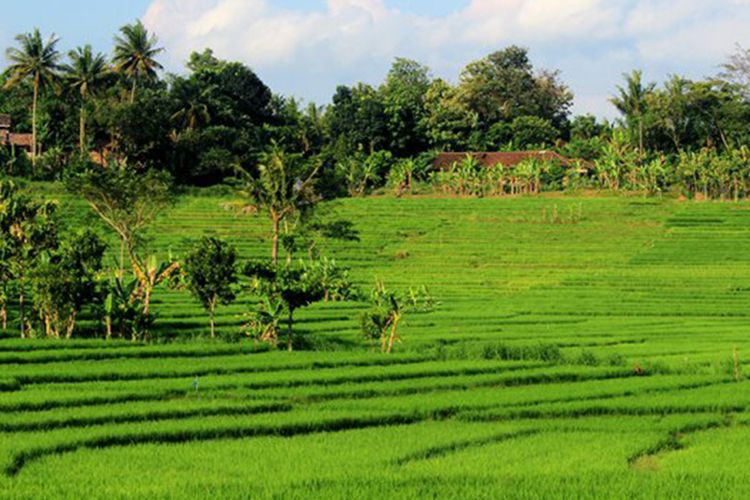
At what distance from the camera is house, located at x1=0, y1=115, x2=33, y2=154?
7331cm

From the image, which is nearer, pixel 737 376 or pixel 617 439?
pixel 617 439

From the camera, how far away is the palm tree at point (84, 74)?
2662 inches

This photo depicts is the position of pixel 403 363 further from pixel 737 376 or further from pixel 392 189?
pixel 392 189

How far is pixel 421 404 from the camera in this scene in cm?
2109

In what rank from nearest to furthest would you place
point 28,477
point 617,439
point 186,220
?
1. point 28,477
2. point 617,439
3. point 186,220

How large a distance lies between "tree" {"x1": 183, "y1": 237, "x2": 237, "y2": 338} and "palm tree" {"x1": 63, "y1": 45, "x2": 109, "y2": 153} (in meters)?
39.0

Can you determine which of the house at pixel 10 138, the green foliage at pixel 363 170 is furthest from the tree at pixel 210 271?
the house at pixel 10 138

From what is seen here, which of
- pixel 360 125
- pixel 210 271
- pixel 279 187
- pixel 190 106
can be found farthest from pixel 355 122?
pixel 210 271

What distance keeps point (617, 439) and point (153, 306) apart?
21.3 metres

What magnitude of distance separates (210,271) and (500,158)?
2066 inches

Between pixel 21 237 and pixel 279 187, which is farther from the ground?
pixel 279 187

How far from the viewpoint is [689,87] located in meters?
79.0

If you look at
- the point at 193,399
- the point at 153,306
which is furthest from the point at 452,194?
Result: the point at 193,399

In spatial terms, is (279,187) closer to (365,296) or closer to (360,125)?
(365,296)
